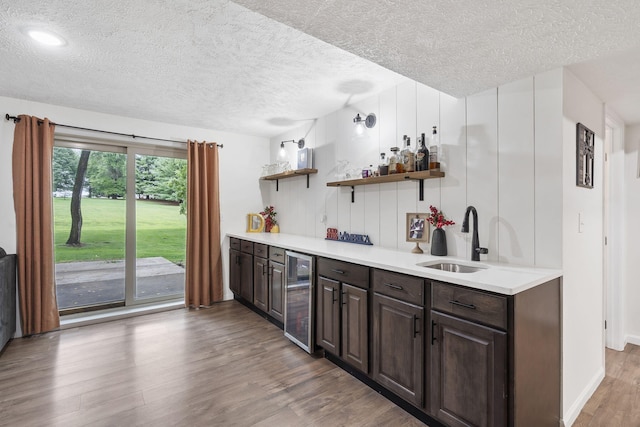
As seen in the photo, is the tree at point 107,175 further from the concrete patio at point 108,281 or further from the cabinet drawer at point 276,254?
the cabinet drawer at point 276,254

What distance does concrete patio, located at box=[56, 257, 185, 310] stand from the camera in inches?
144

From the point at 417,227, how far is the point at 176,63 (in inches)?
92.2

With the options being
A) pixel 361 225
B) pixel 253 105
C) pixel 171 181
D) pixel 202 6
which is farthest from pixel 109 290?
pixel 202 6

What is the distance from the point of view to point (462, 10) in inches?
54.9

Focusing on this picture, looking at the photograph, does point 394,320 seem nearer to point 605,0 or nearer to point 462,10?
point 462,10

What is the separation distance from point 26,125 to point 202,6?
2.74 metres

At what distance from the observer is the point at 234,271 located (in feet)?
14.0

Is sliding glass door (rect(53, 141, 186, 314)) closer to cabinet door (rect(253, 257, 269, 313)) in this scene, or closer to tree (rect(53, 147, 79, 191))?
tree (rect(53, 147, 79, 191))

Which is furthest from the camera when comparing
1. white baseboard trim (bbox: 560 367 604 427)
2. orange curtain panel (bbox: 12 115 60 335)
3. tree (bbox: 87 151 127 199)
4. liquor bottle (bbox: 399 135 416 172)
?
tree (bbox: 87 151 127 199)

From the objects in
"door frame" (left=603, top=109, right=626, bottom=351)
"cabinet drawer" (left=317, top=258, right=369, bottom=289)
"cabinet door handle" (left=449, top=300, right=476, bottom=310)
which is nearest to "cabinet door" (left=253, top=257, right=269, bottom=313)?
"cabinet drawer" (left=317, top=258, right=369, bottom=289)

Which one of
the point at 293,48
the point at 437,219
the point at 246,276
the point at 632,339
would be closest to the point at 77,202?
the point at 246,276

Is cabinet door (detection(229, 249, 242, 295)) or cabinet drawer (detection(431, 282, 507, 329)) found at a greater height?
cabinet drawer (detection(431, 282, 507, 329))

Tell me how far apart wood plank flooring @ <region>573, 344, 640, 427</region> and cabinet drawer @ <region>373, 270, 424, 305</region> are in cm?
131

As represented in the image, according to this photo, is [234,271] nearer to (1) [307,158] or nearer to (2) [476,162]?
(1) [307,158]
